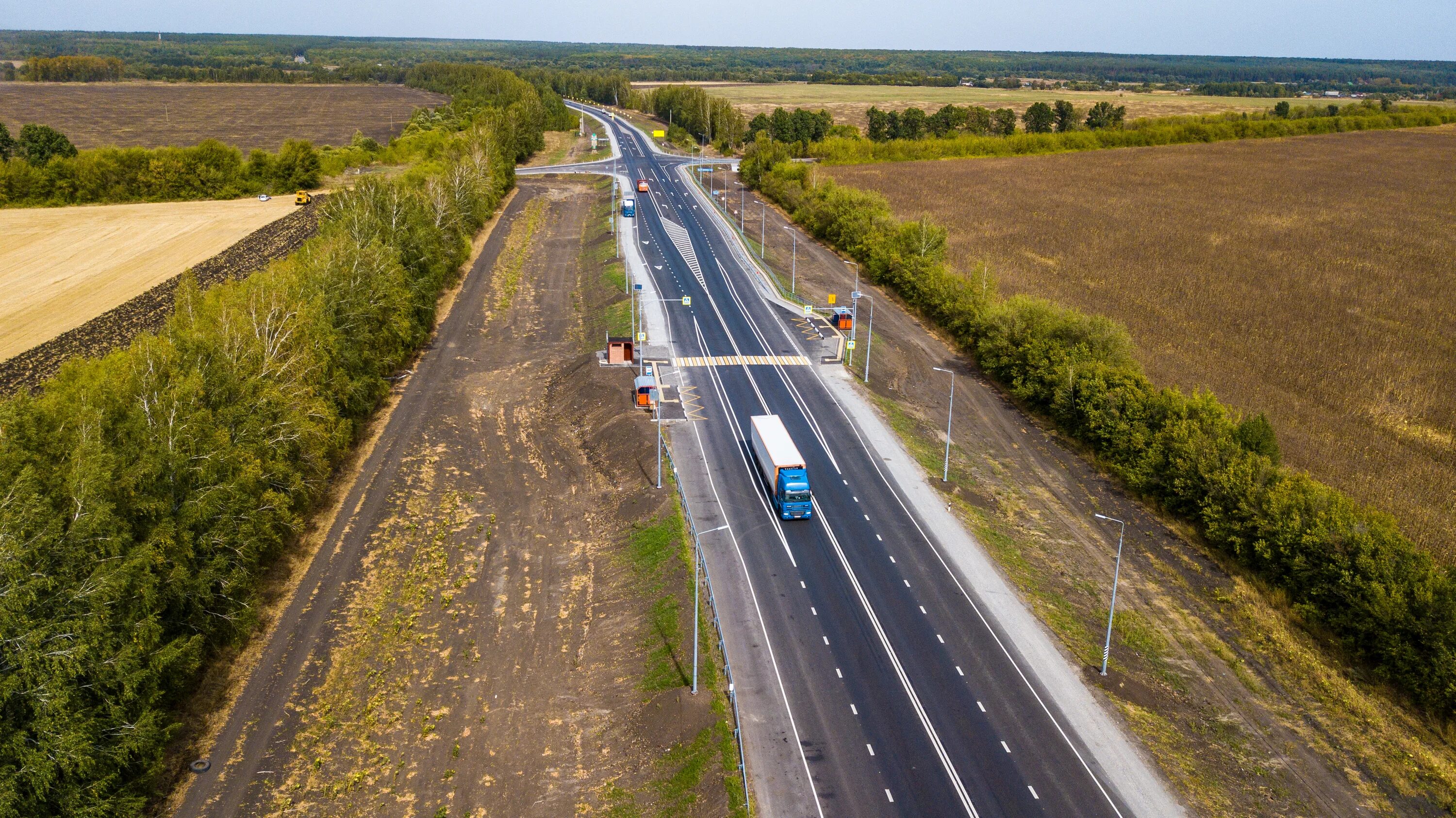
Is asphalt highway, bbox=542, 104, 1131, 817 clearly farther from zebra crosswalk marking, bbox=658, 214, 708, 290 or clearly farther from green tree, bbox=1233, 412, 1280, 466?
zebra crosswalk marking, bbox=658, 214, 708, 290

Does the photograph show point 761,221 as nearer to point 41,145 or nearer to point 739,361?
point 739,361

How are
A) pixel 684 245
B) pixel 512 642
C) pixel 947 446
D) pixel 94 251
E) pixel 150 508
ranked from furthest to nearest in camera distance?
pixel 684 245
pixel 94 251
pixel 947 446
pixel 512 642
pixel 150 508

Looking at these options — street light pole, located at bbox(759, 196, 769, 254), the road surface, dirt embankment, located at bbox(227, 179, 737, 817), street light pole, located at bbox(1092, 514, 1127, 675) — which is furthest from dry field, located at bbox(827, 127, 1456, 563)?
dirt embankment, located at bbox(227, 179, 737, 817)

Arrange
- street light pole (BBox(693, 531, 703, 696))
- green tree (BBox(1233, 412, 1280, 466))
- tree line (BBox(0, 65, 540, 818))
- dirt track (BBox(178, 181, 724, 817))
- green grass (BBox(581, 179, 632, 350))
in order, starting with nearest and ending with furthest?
tree line (BBox(0, 65, 540, 818))
dirt track (BBox(178, 181, 724, 817))
street light pole (BBox(693, 531, 703, 696))
green tree (BBox(1233, 412, 1280, 466))
green grass (BBox(581, 179, 632, 350))

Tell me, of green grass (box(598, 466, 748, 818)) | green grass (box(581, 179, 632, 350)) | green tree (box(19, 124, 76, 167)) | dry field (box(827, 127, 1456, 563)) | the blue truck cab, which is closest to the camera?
green grass (box(598, 466, 748, 818))

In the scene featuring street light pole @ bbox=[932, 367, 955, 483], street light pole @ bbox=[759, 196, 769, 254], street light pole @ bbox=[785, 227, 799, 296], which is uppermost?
street light pole @ bbox=[759, 196, 769, 254]

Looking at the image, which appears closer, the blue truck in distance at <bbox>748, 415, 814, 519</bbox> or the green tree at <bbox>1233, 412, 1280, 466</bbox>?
the blue truck in distance at <bbox>748, 415, 814, 519</bbox>

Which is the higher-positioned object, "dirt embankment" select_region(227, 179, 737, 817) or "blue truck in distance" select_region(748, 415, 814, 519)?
"blue truck in distance" select_region(748, 415, 814, 519)

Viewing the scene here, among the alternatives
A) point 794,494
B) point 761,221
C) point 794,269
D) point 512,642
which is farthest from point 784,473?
point 761,221
